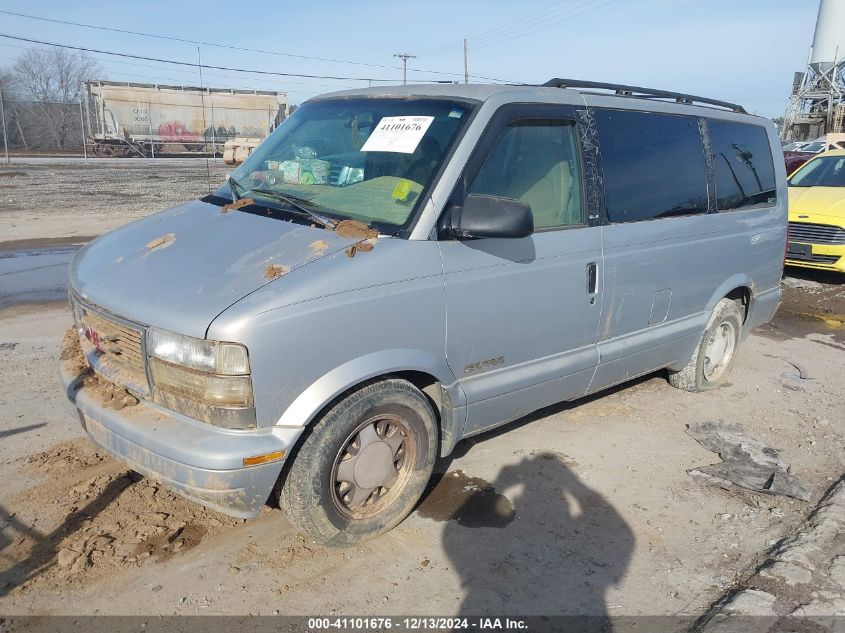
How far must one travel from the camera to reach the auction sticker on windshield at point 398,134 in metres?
3.57

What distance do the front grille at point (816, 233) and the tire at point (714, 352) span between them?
A: 4960 mm

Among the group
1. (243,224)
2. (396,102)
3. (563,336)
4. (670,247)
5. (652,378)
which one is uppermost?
(396,102)

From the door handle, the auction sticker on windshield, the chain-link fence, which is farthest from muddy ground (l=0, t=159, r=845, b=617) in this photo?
the chain-link fence

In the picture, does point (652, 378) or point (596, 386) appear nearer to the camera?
point (596, 386)

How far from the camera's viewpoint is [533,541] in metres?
3.47

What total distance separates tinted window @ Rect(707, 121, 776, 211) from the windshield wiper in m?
3.20

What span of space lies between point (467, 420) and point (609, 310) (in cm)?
125

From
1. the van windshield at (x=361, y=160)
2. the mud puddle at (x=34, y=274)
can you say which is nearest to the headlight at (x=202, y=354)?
the van windshield at (x=361, y=160)

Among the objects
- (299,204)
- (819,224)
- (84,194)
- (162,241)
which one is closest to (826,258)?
(819,224)

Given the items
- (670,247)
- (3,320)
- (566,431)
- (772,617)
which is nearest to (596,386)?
(566,431)

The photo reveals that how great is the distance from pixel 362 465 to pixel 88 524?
1.42 m

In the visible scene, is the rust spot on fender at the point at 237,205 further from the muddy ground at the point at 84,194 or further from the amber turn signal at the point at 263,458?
the muddy ground at the point at 84,194

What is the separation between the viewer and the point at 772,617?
296 cm

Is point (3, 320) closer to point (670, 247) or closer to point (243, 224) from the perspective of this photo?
point (243, 224)
